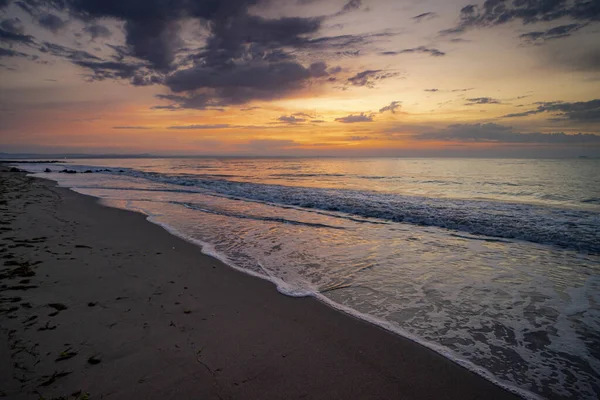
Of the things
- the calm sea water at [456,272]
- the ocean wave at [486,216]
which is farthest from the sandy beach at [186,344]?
the ocean wave at [486,216]

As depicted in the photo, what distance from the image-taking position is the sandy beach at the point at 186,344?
9.15ft

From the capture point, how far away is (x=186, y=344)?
3445mm

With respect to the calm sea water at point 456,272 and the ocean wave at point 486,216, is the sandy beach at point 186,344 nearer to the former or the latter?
the calm sea water at point 456,272

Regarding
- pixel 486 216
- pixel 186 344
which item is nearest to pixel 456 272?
pixel 186 344

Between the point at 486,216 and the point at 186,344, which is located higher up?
the point at 186,344

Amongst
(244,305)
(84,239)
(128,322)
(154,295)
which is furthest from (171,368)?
(84,239)

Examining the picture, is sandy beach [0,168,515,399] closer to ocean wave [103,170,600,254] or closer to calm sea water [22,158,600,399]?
calm sea water [22,158,600,399]

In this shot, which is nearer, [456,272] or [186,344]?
[186,344]

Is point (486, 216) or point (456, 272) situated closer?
point (456, 272)

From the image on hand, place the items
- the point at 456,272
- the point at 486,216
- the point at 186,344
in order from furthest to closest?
the point at 486,216, the point at 456,272, the point at 186,344

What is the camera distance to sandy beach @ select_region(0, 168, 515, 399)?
2789 mm

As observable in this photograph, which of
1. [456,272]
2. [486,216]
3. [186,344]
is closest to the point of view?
[186,344]

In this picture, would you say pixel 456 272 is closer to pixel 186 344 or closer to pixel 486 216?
pixel 186 344

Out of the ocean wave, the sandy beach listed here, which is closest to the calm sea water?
the ocean wave
